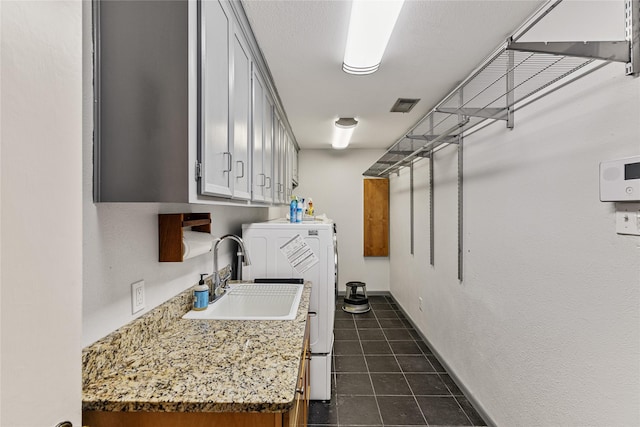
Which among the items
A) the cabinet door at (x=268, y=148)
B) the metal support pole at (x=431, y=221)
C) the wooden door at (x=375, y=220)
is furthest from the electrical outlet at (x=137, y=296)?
the wooden door at (x=375, y=220)

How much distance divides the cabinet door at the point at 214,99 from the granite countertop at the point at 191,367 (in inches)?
22.5

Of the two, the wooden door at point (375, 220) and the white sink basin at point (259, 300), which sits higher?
the wooden door at point (375, 220)

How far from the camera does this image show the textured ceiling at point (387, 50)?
159 centimetres

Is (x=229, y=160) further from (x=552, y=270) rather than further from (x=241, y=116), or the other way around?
(x=552, y=270)

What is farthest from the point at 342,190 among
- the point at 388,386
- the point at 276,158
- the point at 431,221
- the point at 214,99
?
the point at 214,99

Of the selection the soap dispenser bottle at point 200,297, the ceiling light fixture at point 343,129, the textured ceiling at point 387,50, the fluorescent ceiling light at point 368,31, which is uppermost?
the textured ceiling at point 387,50

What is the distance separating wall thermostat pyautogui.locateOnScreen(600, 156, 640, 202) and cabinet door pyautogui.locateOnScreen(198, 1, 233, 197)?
1.34 metres

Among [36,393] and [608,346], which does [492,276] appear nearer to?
[608,346]

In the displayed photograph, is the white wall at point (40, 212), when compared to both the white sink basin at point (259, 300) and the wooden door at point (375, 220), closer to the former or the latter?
the white sink basin at point (259, 300)

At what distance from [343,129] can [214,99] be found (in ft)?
8.71

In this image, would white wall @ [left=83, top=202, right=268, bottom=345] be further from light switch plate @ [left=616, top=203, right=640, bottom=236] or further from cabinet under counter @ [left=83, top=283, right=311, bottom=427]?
light switch plate @ [left=616, top=203, right=640, bottom=236]

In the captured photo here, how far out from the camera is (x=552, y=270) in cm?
149

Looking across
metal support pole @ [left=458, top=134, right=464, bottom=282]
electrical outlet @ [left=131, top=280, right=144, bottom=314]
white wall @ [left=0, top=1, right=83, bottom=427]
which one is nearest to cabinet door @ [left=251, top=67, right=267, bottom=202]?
electrical outlet @ [left=131, top=280, right=144, bottom=314]

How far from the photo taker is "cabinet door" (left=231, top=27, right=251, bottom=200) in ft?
4.79
